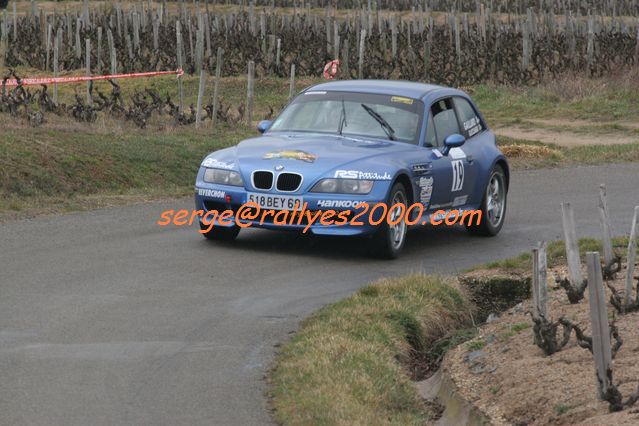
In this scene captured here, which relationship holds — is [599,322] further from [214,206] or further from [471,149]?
[471,149]

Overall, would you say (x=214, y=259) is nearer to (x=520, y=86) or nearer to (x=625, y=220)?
(x=625, y=220)

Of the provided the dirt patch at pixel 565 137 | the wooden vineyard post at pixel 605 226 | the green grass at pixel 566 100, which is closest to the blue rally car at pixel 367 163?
the wooden vineyard post at pixel 605 226

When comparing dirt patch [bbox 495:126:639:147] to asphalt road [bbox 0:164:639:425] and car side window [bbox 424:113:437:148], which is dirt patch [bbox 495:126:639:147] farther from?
car side window [bbox 424:113:437:148]

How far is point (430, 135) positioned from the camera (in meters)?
14.5

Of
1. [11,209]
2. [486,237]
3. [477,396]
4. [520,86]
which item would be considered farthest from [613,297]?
[520,86]

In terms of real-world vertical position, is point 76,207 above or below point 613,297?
below

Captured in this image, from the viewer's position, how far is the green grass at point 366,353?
7828mm

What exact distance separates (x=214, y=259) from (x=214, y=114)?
38.7 feet

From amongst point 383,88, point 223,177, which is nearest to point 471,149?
point 383,88

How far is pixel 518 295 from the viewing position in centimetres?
1210

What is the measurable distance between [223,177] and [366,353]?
15.2ft

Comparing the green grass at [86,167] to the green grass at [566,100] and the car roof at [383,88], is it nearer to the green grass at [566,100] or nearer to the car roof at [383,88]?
the car roof at [383,88]

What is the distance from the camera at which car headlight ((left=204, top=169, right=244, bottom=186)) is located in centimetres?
1328

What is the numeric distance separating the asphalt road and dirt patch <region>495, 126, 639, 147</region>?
413 inches
